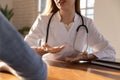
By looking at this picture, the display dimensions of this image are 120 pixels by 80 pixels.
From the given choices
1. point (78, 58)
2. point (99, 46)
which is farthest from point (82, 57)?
point (99, 46)

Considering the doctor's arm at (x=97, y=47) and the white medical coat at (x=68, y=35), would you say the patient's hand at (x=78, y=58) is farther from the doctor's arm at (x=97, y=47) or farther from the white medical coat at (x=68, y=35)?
the white medical coat at (x=68, y=35)

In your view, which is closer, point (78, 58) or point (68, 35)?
point (78, 58)

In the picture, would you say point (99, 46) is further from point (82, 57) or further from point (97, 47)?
point (82, 57)

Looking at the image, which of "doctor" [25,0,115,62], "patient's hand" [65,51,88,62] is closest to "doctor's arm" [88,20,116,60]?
"doctor" [25,0,115,62]

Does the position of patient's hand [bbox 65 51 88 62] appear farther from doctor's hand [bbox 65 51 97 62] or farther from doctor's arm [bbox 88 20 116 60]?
doctor's arm [bbox 88 20 116 60]

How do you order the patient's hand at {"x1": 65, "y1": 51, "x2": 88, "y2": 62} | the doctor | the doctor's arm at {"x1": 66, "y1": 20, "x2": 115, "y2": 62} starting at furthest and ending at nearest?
the doctor
the doctor's arm at {"x1": 66, "y1": 20, "x2": 115, "y2": 62}
the patient's hand at {"x1": 65, "y1": 51, "x2": 88, "y2": 62}

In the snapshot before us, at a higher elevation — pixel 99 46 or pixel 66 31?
pixel 66 31

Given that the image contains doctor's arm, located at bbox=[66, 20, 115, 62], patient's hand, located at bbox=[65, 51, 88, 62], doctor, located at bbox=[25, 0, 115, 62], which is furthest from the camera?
doctor, located at bbox=[25, 0, 115, 62]

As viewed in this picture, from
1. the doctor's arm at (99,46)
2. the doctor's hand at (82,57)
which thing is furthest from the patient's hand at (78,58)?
the doctor's arm at (99,46)

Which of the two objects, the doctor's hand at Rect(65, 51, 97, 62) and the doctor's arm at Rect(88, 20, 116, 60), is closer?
the doctor's hand at Rect(65, 51, 97, 62)

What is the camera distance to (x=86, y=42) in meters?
1.69

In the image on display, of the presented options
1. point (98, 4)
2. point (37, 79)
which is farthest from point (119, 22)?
point (37, 79)

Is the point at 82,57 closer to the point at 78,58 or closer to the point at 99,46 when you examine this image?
the point at 78,58

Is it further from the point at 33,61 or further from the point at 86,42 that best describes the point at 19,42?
the point at 86,42
